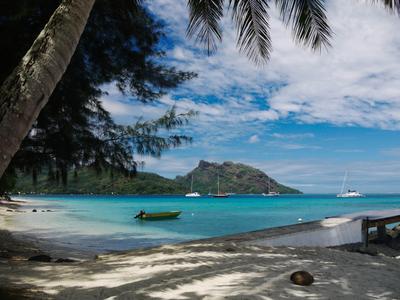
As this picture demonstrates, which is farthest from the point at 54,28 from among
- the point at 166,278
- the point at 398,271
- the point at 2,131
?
the point at 398,271

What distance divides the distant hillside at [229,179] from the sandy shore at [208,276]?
149448 mm

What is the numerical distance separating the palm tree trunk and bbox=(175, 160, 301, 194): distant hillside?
153m

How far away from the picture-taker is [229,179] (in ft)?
556

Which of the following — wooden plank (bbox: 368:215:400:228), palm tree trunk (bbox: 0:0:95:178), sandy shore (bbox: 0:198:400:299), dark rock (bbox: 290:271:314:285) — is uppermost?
palm tree trunk (bbox: 0:0:95:178)

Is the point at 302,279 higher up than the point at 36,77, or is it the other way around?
the point at 36,77

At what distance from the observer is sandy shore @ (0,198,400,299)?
4.17m

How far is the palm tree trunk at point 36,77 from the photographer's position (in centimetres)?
229

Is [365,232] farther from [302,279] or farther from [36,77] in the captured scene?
[36,77]

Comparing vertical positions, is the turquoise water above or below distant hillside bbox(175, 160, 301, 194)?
below

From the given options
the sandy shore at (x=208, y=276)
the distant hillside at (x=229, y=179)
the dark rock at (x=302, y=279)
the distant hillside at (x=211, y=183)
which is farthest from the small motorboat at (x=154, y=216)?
the distant hillside at (x=229, y=179)

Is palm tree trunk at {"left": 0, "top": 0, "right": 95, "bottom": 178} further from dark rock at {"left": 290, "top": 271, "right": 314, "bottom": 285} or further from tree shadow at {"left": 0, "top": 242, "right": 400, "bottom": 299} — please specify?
dark rock at {"left": 290, "top": 271, "right": 314, "bottom": 285}

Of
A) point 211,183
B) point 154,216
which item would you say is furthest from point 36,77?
point 211,183

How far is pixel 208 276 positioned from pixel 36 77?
10.9ft

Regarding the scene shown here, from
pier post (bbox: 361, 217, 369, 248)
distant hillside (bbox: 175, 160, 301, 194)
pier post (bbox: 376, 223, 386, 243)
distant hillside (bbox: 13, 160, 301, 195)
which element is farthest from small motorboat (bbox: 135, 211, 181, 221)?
distant hillside (bbox: 175, 160, 301, 194)
